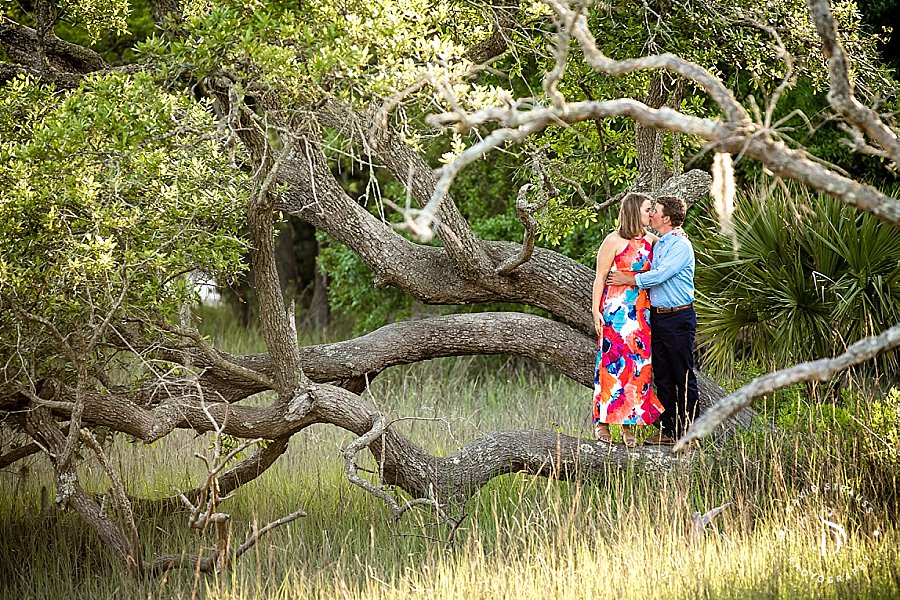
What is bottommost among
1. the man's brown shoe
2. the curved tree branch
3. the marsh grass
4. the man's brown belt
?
the marsh grass

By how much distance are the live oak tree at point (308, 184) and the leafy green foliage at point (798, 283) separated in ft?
6.19

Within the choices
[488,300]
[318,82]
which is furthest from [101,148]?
[488,300]

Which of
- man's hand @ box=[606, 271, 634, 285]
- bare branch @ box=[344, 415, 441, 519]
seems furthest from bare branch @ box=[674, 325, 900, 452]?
man's hand @ box=[606, 271, 634, 285]

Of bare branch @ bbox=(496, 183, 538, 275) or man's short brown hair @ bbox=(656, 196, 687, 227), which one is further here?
man's short brown hair @ bbox=(656, 196, 687, 227)

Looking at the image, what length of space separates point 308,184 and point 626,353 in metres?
2.41

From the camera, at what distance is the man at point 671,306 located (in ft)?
21.2

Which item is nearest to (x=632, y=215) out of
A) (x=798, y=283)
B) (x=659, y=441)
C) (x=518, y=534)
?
(x=659, y=441)

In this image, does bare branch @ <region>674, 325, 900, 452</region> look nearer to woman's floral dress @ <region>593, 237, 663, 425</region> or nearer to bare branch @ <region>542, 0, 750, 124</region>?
bare branch @ <region>542, 0, 750, 124</region>

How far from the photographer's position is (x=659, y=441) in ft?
21.4

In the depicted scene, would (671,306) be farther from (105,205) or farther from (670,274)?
(105,205)

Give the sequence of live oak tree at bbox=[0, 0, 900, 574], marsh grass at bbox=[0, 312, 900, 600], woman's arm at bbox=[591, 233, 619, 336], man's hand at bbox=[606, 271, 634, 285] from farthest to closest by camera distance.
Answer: man's hand at bbox=[606, 271, 634, 285], woman's arm at bbox=[591, 233, 619, 336], marsh grass at bbox=[0, 312, 900, 600], live oak tree at bbox=[0, 0, 900, 574]

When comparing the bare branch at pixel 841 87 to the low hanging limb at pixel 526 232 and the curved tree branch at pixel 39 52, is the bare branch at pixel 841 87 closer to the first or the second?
the low hanging limb at pixel 526 232

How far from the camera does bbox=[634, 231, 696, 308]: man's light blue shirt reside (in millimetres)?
6414

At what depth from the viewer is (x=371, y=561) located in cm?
564
